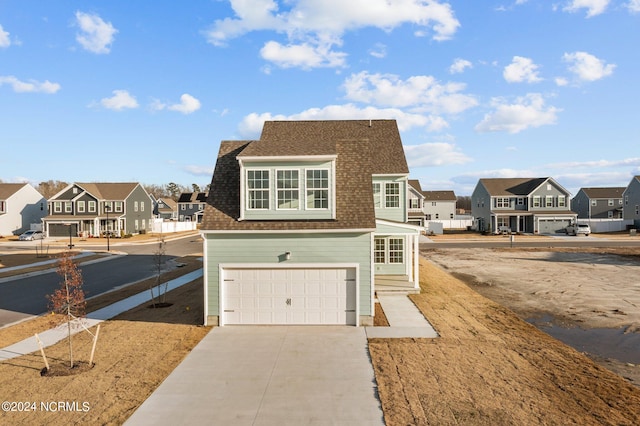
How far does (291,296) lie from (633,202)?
73915 millimetres

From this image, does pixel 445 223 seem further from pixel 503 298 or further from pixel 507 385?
pixel 507 385

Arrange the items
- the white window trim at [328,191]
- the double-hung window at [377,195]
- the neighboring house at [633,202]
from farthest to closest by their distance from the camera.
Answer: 1. the neighboring house at [633,202]
2. the double-hung window at [377,195]
3. the white window trim at [328,191]

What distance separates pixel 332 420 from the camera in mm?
7559

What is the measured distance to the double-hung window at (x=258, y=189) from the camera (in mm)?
14445

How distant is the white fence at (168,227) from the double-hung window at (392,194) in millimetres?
54336

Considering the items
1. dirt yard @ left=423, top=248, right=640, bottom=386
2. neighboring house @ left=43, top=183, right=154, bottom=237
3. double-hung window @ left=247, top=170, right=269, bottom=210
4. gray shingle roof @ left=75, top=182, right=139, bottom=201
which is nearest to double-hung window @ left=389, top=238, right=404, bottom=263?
dirt yard @ left=423, top=248, right=640, bottom=386

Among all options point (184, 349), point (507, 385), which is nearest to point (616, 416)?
point (507, 385)

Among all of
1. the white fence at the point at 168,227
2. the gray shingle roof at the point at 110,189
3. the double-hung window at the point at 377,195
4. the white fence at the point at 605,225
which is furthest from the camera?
the white fence at the point at 168,227

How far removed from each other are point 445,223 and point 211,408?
7233cm

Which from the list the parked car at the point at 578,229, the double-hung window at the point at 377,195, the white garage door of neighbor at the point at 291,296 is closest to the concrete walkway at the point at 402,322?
the white garage door of neighbor at the point at 291,296

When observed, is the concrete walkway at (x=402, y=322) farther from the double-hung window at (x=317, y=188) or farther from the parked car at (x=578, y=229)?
the parked car at (x=578, y=229)

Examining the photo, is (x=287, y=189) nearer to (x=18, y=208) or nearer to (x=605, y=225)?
(x=18, y=208)

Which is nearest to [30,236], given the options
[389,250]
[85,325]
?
[85,325]

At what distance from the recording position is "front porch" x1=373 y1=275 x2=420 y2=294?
62.6 feet
